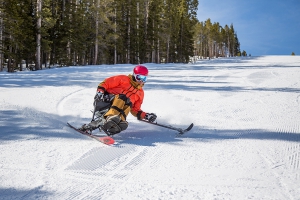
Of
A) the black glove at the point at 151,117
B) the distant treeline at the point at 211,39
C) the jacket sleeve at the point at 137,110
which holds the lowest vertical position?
the black glove at the point at 151,117

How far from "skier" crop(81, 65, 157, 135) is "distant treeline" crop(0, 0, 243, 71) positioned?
16.9 meters

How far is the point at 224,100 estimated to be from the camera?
742cm

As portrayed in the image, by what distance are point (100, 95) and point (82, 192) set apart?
2.26m

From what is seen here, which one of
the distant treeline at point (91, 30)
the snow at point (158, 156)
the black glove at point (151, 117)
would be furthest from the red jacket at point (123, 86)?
the distant treeline at point (91, 30)

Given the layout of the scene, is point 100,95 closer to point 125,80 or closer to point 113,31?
point 125,80

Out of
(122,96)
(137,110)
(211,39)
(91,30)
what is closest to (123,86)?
(122,96)

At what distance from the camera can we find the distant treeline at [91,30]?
19.8 meters

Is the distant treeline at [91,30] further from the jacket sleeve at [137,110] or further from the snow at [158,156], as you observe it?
the jacket sleeve at [137,110]

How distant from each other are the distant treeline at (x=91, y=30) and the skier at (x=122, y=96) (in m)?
16.9

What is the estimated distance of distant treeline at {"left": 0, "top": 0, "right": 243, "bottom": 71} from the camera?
19.8 m

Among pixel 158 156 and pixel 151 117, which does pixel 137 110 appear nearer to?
pixel 151 117

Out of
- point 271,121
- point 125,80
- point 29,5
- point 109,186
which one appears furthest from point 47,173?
point 29,5

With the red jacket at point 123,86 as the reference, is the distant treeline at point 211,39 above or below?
above

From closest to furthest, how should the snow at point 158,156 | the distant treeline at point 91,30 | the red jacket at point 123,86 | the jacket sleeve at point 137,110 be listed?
the snow at point 158,156, the red jacket at point 123,86, the jacket sleeve at point 137,110, the distant treeline at point 91,30
